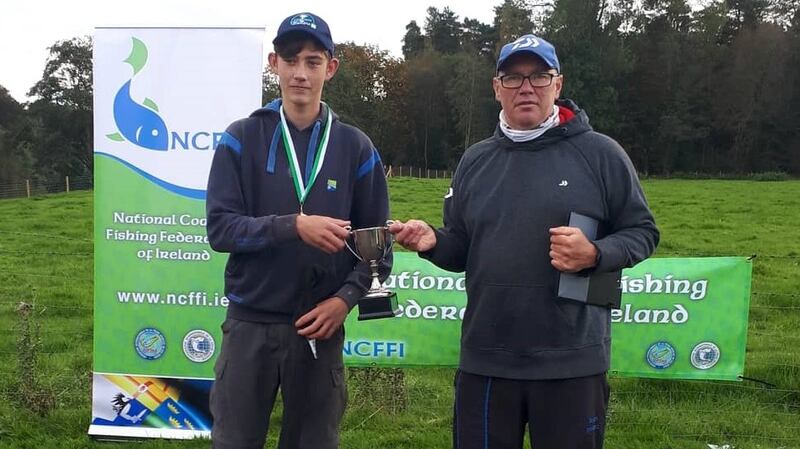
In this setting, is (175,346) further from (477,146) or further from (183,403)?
(477,146)

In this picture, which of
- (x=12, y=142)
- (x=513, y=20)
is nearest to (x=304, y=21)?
(x=12, y=142)

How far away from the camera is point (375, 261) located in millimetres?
2711

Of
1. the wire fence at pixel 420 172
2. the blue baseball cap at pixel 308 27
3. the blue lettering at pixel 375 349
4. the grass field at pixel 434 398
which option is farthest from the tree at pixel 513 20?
the blue baseball cap at pixel 308 27

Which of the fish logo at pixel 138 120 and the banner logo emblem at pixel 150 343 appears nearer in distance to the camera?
the fish logo at pixel 138 120

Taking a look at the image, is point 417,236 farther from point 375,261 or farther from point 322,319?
point 322,319

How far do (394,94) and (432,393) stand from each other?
53570mm

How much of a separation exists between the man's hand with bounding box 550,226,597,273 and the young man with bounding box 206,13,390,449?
0.72 m

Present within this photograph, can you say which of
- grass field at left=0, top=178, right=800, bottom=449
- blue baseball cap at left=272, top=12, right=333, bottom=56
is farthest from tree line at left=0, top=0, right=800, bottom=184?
blue baseball cap at left=272, top=12, right=333, bottom=56

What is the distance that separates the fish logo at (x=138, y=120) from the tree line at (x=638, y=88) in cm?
4143

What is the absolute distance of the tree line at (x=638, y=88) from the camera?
49562mm

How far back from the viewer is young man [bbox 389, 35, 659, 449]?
2.60 meters

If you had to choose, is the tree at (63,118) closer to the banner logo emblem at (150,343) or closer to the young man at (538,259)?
the banner logo emblem at (150,343)

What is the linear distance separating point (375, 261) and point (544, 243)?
0.65 m

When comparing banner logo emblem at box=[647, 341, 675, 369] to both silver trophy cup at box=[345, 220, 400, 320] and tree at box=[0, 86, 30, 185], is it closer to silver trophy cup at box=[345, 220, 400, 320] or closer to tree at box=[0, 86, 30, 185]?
silver trophy cup at box=[345, 220, 400, 320]
